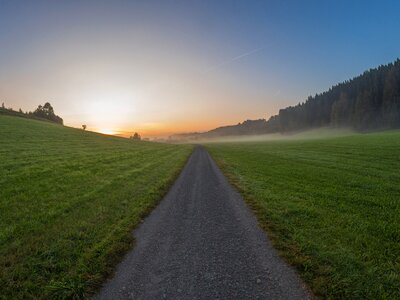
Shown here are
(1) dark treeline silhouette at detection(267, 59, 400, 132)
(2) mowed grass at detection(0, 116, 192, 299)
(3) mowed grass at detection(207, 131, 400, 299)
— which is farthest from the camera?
(1) dark treeline silhouette at detection(267, 59, 400, 132)

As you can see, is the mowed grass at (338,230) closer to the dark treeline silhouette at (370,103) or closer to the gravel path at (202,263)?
the gravel path at (202,263)

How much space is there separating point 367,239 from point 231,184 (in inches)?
453

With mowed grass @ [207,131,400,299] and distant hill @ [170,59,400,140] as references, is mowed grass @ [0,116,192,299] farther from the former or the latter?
distant hill @ [170,59,400,140]

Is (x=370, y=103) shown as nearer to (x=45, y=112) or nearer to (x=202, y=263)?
(x=202, y=263)

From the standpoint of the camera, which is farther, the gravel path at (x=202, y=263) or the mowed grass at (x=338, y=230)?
the mowed grass at (x=338, y=230)

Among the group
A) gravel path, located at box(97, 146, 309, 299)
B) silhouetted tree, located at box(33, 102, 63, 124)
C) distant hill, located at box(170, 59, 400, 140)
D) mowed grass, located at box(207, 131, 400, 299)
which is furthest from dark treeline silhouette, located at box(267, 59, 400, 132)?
silhouetted tree, located at box(33, 102, 63, 124)

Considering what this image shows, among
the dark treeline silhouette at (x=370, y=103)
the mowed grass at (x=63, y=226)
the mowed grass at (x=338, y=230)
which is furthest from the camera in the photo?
the dark treeline silhouette at (x=370, y=103)

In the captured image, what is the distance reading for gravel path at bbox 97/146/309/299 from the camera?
6035 millimetres

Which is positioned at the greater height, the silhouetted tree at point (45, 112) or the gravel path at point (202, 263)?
the silhouetted tree at point (45, 112)

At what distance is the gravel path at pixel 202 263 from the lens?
6035mm

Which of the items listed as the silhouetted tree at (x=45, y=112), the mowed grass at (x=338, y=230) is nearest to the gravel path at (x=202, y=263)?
the mowed grass at (x=338, y=230)

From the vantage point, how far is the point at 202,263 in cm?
737

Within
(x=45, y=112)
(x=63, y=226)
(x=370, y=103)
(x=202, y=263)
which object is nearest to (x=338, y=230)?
(x=202, y=263)

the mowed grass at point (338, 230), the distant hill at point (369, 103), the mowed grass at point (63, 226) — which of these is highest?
the distant hill at point (369, 103)
